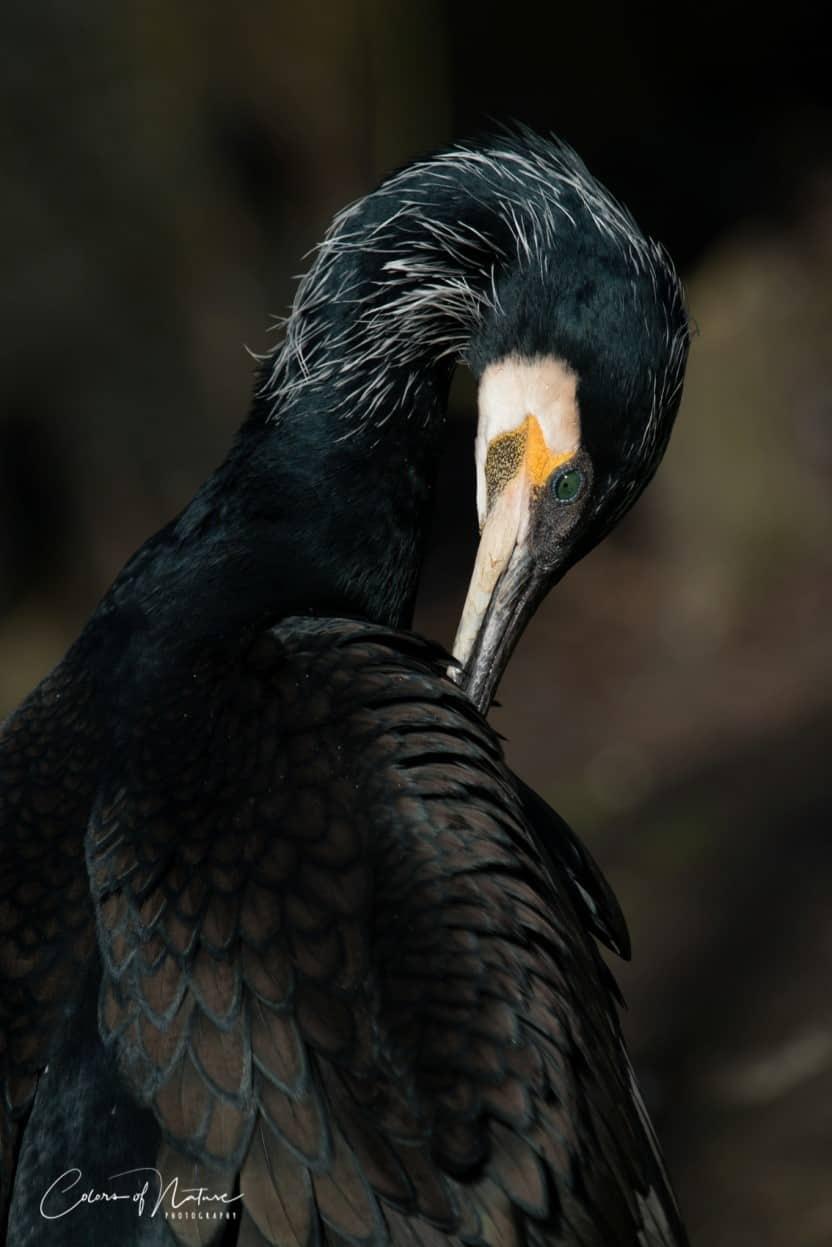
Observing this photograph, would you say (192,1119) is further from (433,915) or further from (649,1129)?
(649,1129)

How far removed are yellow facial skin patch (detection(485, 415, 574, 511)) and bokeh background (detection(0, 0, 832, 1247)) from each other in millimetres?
2578

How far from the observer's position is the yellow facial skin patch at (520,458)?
2.56m

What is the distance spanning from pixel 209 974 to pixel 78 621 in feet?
14.2

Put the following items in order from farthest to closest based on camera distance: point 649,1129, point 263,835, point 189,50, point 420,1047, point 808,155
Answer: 1. point 808,155
2. point 189,50
3. point 649,1129
4. point 263,835
5. point 420,1047

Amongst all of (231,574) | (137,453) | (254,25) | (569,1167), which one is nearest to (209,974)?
(569,1167)

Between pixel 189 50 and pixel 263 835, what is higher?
pixel 189 50

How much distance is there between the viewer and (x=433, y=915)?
6.53 ft

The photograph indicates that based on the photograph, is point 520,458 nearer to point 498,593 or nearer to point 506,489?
point 506,489

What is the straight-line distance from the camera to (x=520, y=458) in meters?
2.59

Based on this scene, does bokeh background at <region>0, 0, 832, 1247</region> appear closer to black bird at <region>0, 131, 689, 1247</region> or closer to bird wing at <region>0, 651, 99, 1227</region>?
black bird at <region>0, 131, 689, 1247</region>

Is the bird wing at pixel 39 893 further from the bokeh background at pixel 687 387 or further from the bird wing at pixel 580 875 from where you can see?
the bokeh background at pixel 687 387
